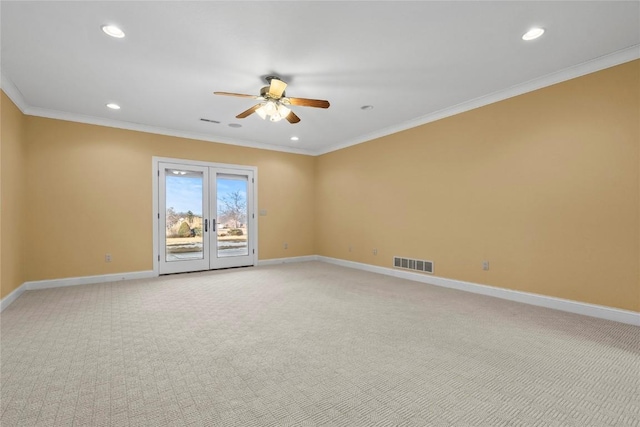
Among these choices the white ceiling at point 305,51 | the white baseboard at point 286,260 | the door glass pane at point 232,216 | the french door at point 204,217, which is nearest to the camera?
the white ceiling at point 305,51

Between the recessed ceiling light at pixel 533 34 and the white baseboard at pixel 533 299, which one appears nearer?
the recessed ceiling light at pixel 533 34

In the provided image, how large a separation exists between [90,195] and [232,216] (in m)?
2.62

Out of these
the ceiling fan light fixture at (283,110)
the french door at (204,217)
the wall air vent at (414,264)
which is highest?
the ceiling fan light fixture at (283,110)

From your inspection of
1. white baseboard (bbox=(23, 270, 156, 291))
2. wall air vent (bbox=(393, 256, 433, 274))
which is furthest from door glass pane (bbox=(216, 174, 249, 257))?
wall air vent (bbox=(393, 256, 433, 274))

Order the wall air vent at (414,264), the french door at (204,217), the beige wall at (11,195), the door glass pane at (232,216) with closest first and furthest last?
the beige wall at (11,195), the wall air vent at (414,264), the french door at (204,217), the door glass pane at (232,216)

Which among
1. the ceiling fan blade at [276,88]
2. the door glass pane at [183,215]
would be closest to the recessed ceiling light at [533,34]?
the ceiling fan blade at [276,88]

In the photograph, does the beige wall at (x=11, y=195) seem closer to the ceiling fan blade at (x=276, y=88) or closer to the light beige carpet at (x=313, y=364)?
the light beige carpet at (x=313, y=364)

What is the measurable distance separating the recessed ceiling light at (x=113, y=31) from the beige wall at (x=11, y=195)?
7.53ft

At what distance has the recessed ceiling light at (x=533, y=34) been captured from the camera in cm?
274

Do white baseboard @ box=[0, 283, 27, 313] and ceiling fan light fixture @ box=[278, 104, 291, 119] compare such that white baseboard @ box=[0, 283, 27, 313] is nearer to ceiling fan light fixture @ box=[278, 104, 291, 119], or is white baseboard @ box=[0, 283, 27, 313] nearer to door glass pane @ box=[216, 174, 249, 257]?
door glass pane @ box=[216, 174, 249, 257]

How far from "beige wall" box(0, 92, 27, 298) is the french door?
195cm

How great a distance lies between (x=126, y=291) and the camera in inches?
183

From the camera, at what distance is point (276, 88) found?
11.1 ft

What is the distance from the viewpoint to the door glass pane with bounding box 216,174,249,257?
655cm
